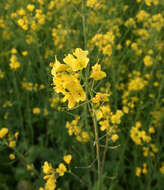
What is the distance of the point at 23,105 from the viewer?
101 inches

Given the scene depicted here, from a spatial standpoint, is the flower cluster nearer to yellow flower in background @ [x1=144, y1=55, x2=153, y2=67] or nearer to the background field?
the background field

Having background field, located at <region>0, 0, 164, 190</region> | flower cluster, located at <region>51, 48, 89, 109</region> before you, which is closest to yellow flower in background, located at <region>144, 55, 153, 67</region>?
background field, located at <region>0, 0, 164, 190</region>

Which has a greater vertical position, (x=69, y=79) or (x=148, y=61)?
(x=148, y=61)

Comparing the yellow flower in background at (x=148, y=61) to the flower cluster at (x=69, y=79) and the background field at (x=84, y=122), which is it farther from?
the flower cluster at (x=69, y=79)

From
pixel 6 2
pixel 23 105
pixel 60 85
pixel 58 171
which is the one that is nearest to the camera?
pixel 60 85

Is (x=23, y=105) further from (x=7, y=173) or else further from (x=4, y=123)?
(x=7, y=173)

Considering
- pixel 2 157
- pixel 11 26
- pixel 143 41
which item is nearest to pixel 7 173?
pixel 2 157

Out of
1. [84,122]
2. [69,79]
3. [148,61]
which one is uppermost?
[148,61]

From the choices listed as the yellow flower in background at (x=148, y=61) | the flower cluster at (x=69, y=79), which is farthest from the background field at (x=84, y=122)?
the flower cluster at (x=69, y=79)

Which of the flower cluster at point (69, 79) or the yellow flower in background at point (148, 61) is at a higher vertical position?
the yellow flower in background at point (148, 61)

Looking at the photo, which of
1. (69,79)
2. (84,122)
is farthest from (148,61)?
(69,79)

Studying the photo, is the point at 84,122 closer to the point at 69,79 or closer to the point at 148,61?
the point at 148,61

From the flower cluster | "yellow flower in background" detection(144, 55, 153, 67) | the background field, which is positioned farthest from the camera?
"yellow flower in background" detection(144, 55, 153, 67)

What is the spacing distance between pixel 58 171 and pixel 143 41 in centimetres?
193
